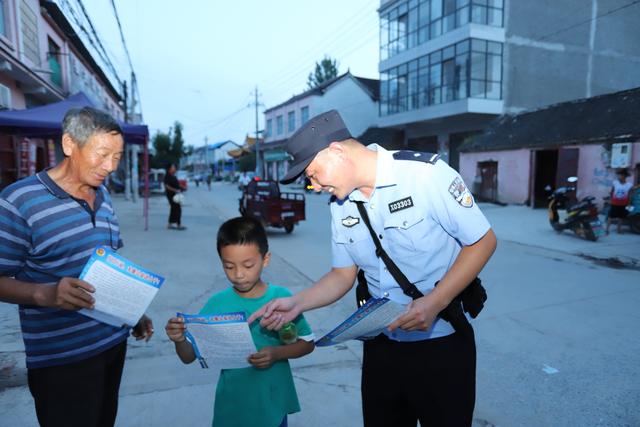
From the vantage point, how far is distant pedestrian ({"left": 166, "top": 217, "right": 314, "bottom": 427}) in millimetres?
1843

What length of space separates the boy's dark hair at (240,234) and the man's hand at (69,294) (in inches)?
23.5

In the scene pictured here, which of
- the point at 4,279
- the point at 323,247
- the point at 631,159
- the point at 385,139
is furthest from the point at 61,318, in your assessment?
the point at 385,139

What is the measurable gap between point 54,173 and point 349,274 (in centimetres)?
138

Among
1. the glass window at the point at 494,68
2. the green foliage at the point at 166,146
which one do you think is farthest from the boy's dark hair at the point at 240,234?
the green foliage at the point at 166,146

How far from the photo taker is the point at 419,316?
4.65 ft

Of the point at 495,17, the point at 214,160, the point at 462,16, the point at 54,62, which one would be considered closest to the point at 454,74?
the point at 462,16

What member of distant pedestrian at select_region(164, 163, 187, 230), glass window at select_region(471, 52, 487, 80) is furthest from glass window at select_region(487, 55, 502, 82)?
distant pedestrian at select_region(164, 163, 187, 230)

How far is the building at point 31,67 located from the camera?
956 centimetres

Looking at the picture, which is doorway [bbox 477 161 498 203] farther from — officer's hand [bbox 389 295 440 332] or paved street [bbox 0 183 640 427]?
officer's hand [bbox 389 295 440 332]

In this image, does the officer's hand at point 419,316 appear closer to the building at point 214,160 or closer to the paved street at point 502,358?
the paved street at point 502,358

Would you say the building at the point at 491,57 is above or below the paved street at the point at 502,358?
above

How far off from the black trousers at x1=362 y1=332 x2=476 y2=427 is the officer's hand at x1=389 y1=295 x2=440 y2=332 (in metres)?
0.27

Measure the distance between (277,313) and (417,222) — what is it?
0.74 metres

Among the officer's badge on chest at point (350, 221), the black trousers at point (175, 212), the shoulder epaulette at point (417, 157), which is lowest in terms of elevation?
the black trousers at point (175, 212)
